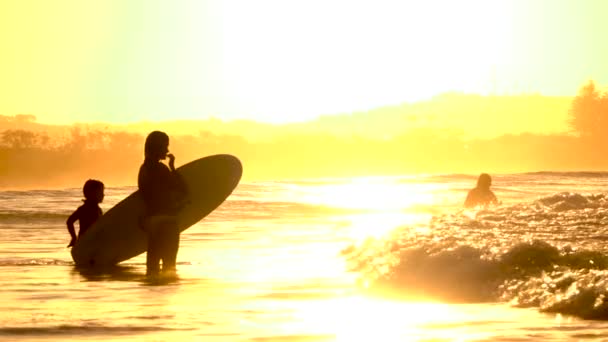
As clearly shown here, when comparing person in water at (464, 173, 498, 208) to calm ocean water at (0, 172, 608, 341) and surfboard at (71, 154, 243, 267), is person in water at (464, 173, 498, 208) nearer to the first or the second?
calm ocean water at (0, 172, 608, 341)

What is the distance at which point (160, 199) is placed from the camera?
1347 cm

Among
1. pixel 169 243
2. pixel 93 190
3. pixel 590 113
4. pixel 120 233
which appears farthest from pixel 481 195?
pixel 590 113

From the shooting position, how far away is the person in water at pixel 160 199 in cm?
1348

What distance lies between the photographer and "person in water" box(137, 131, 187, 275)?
13.5m

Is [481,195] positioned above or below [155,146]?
below

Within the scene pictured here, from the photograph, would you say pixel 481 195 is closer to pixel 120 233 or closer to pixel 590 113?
pixel 120 233

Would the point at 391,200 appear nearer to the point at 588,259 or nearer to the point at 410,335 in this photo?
the point at 588,259

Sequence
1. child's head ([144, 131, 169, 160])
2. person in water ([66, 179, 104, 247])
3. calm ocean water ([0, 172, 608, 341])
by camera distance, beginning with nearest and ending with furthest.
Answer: calm ocean water ([0, 172, 608, 341]) < child's head ([144, 131, 169, 160]) < person in water ([66, 179, 104, 247])

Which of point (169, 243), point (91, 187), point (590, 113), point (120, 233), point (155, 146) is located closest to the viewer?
point (155, 146)

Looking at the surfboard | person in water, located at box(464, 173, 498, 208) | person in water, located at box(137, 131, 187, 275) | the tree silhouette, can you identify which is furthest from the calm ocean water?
the tree silhouette

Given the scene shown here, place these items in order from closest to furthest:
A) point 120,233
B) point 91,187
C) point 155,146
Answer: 1. point 155,146
2. point 91,187
3. point 120,233

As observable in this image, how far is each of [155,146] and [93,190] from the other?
252 cm

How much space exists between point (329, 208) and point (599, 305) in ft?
111

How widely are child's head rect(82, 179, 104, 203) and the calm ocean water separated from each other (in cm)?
101
